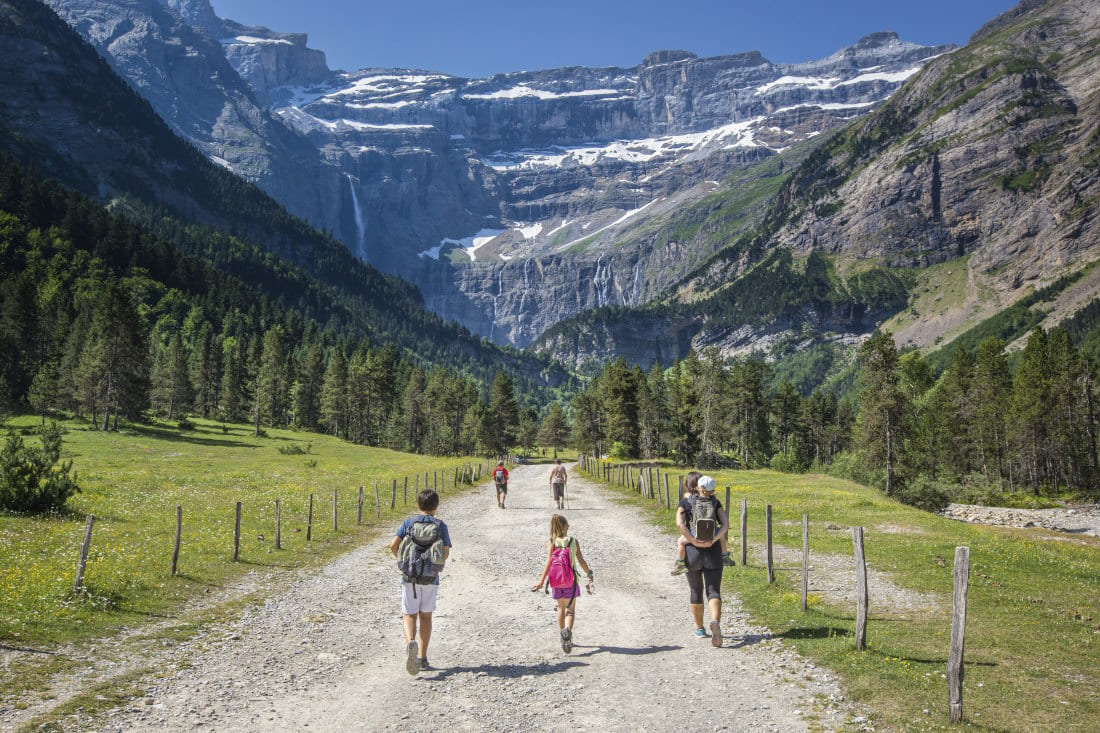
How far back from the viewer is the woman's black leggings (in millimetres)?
13531

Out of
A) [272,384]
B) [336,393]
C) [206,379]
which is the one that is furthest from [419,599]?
[206,379]

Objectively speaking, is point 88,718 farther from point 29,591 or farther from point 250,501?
point 250,501

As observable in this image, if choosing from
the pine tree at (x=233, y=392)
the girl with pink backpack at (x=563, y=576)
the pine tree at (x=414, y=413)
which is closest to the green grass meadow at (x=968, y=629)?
the girl with pink backpack at (x=563, y=576)

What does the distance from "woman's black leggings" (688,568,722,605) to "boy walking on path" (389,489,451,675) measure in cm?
532

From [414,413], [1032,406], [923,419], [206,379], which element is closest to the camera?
[1032,406]

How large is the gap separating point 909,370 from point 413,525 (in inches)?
3712

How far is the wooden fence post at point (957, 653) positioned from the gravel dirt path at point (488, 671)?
143 cm

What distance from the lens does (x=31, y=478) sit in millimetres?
23953

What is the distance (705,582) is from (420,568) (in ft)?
20.0

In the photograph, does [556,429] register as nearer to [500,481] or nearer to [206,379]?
[206,379]

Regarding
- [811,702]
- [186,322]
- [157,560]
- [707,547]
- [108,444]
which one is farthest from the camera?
[186,322]

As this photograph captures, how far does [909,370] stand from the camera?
297 ft

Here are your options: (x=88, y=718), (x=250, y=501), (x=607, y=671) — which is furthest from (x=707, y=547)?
(x=250, y=501)

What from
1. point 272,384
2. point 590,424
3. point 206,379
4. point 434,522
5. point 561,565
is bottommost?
point 561,565
